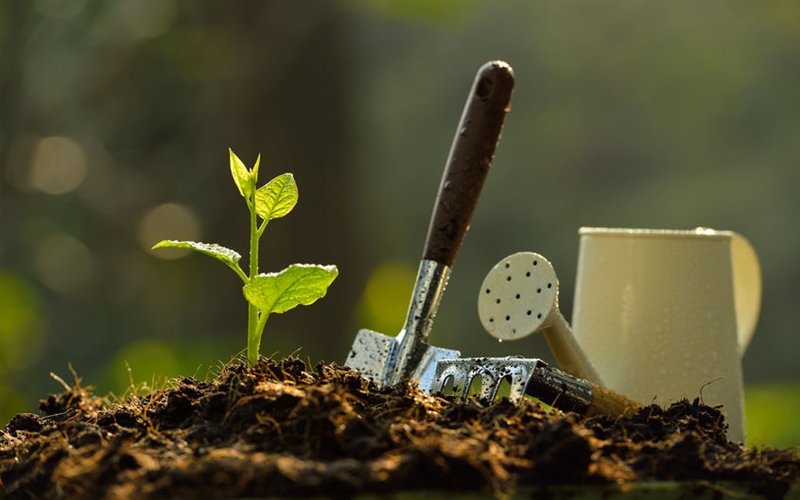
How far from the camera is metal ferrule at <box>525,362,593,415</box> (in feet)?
2.35

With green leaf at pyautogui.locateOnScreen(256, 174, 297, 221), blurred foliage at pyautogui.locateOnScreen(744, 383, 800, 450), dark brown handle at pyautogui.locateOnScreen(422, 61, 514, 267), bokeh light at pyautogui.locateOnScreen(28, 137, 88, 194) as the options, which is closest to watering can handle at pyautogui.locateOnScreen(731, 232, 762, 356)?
dark brown handle at pyautogui.locateOnScreen(422, 61, 514, 267)

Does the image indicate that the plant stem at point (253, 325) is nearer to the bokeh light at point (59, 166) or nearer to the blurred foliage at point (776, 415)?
the blurred foliage at point (776, 415)

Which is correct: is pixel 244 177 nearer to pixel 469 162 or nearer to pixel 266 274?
pixel 266 274

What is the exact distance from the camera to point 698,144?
19.5ft

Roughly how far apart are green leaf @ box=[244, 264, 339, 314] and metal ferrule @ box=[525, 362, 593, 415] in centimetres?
20

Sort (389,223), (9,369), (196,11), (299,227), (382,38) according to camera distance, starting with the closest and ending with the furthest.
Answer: (9,369) → (299,227) → (196,11) → (389,223) → (382,38)

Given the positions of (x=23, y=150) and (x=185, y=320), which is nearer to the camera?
(x=23, y=150)

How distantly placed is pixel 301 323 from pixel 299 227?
0.29 metres

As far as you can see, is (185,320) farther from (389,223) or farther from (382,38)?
(382,38)

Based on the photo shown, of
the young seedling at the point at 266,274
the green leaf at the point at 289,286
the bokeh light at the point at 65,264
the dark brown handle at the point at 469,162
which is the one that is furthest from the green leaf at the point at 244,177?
the bokeh light at the point at 65,264

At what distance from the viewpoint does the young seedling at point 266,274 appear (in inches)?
26.7

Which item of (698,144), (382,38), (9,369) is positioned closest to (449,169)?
(9,369)

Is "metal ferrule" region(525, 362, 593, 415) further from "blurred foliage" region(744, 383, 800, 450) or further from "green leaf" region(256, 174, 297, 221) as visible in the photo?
"blurred foliage" region(744, 383, 800, 450)

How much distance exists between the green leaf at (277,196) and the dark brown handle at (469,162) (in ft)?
0.68
